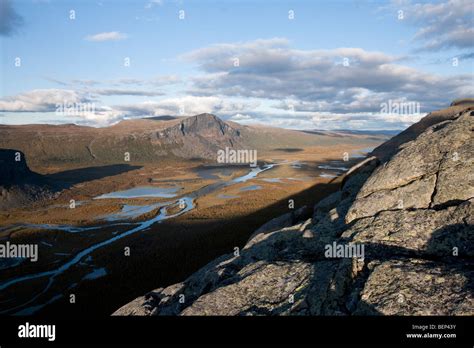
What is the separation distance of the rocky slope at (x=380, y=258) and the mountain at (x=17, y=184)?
114069 millimetres

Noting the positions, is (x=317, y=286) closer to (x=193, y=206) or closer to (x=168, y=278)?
(x=168, y=278)

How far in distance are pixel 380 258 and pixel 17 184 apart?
139m

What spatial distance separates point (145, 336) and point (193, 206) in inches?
3560

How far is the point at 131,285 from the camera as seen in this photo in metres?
41.2

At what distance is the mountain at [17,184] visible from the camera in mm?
108938

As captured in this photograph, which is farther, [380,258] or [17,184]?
[17,184]

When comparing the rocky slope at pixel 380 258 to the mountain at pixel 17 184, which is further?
the mountain at pixel 17 184

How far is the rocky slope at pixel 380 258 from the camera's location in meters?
11.0

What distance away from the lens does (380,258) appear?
1338 centimetres

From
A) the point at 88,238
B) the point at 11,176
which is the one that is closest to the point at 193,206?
the point at 88,238

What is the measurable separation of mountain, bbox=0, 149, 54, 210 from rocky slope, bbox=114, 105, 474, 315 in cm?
11407

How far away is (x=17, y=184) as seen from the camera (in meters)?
119

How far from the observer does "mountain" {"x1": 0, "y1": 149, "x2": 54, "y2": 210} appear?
4289 inches

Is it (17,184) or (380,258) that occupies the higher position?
(380,258)
